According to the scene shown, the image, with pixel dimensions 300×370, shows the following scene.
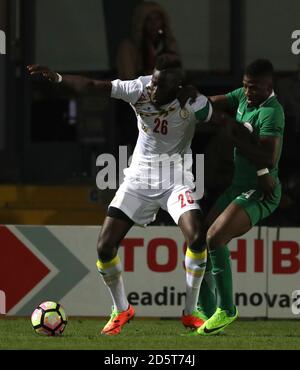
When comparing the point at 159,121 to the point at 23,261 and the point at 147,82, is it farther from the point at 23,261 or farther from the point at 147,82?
the point at 23,261

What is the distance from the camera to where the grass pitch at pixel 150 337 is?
9656mm

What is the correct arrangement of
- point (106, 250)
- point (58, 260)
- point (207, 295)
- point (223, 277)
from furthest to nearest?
point (58, 260), point (207, 295), point (223, 277), point (106, 250)

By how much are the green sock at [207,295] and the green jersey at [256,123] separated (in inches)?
30.3

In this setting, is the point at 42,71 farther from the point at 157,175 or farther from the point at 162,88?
the point at 157,175

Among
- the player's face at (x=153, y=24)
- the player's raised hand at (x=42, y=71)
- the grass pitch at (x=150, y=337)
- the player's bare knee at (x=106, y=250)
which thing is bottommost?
the grass pitch at (x=150, y=337)

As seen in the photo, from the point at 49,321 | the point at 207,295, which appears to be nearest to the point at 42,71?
the point at 49,321

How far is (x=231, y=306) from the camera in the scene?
1047 centimetres

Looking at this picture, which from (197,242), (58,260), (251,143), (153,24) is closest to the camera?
(251,143)

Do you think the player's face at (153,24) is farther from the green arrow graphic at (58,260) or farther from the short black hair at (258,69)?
the short black hair at (258,69)

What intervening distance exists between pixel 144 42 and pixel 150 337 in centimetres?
346

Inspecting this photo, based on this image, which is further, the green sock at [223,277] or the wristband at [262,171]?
the green sock at [223,277]

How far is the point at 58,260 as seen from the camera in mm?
12133

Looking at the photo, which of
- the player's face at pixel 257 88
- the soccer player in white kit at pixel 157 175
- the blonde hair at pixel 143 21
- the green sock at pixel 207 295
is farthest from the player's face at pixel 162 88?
the blonde hair at pixel 143 21

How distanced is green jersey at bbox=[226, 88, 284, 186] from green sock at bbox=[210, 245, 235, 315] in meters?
0.57
